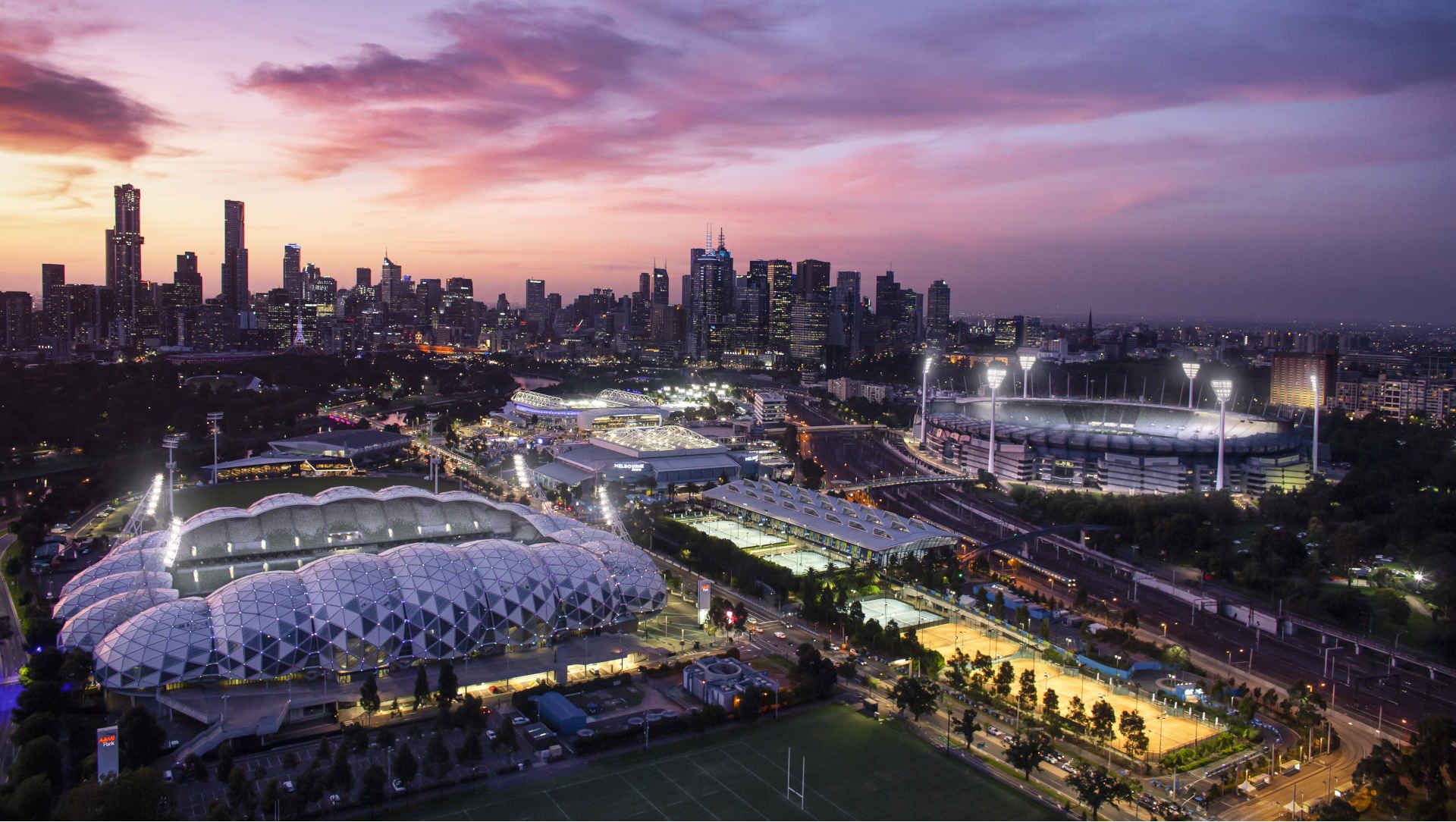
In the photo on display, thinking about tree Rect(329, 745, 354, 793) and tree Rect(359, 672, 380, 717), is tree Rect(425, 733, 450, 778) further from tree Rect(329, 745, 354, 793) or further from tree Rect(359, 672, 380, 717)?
tree Rect(359, 672, 380, 717)

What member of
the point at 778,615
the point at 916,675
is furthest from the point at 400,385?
the point at 916,675

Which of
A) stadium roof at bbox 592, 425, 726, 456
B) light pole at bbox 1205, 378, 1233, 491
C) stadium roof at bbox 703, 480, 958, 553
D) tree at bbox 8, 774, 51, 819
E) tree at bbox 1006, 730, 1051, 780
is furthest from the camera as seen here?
stadium roof at bbox 592, 425, 726, 456

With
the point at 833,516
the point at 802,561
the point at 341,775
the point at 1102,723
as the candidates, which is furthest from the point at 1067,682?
the point at 341,775

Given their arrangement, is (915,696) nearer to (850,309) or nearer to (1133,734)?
(1133,734)

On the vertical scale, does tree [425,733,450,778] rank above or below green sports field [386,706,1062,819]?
above

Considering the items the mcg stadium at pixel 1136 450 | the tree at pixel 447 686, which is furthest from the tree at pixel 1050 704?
the mcg stadium at pixel 1136 450

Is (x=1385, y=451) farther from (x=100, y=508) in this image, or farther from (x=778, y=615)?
(x=100, y=508)

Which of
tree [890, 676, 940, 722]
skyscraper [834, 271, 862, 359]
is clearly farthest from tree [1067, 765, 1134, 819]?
skyscraper [834, 271, 862, 359]

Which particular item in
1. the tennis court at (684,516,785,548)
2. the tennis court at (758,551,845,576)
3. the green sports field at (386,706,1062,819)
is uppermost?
the tennis court at (684,516,785,548)
